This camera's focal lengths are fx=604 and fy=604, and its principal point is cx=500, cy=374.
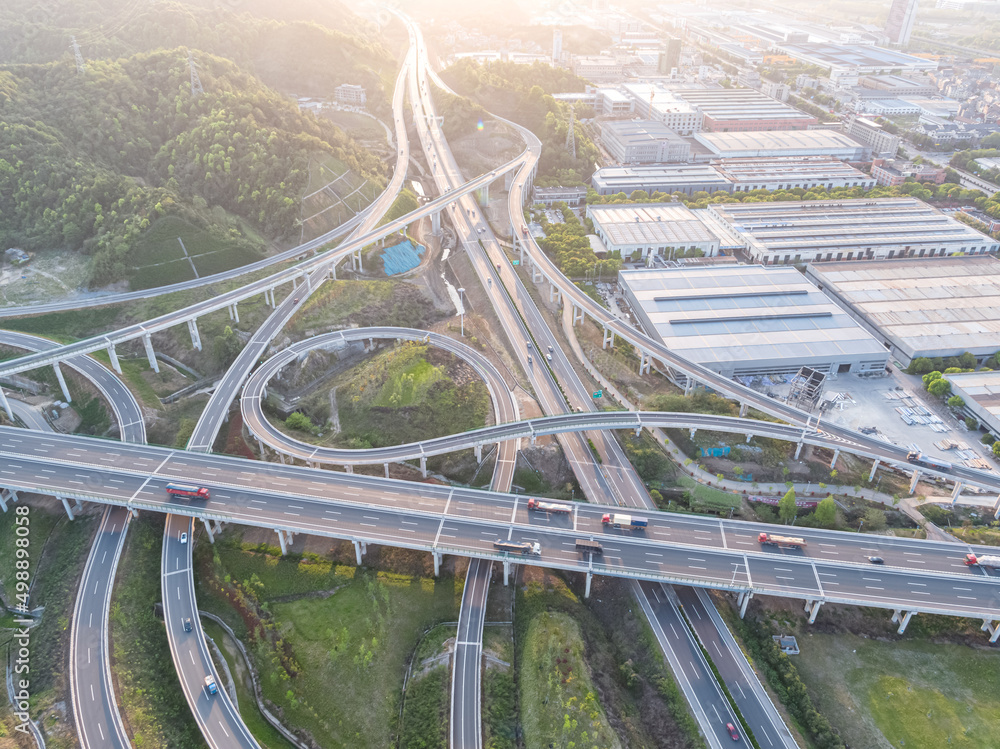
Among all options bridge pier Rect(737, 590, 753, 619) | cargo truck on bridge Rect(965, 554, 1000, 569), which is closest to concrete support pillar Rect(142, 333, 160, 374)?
bridge pier Rect(737, 590, 753, 619)

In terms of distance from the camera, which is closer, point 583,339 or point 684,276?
point 583,339

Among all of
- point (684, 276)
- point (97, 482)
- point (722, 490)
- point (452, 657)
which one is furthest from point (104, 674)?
point (684, 276)

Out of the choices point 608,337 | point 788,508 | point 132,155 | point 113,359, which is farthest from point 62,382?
point 788,508

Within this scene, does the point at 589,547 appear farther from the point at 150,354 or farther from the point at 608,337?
the point at 150,354

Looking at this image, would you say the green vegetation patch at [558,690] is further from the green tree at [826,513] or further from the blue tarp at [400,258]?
the blue tarp at [400,258]

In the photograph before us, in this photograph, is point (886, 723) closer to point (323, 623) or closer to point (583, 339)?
point (323, 623)

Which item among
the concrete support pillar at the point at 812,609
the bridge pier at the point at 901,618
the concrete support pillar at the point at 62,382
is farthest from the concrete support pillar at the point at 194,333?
the bridge pier at the point at 901,618
